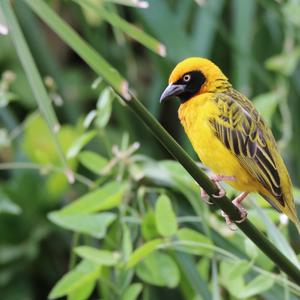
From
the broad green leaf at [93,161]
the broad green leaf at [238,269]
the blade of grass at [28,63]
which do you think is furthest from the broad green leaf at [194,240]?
the blade of grass at [28,63]

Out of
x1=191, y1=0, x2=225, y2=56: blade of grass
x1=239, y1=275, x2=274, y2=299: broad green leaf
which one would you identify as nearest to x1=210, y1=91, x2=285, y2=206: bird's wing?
x1=239, y1=275, x2=274, y2=299: broad green leaf

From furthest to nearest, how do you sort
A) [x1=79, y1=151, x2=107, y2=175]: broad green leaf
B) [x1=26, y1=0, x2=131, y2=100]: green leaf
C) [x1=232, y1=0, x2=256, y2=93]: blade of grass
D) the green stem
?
[x1=232, y1=0, x2=256, y2=93]: blade of grass
[x1=79, y1=151, x2=107, y2=175]: broad green leaf
the green stem
[x1=26, y1=0, x2=131, y2=100]: green leaf

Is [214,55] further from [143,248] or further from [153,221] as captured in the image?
[143,248]

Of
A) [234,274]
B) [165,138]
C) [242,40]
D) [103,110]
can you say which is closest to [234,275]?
[234,274]

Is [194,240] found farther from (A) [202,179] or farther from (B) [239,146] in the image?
(A) [202,179]

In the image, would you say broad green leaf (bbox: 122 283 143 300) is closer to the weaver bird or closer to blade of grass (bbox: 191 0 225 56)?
the weaver bird

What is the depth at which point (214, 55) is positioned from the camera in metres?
4.15

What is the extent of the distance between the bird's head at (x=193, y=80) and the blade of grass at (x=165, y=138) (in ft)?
1.76

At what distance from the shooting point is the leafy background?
8.09ft

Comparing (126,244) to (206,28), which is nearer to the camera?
(126,244)

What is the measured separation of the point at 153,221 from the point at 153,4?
53.5 inches

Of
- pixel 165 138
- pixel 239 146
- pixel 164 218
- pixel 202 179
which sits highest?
pixel 165 138

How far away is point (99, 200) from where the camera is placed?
8.39 ft

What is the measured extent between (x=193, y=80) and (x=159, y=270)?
1.81 ft
